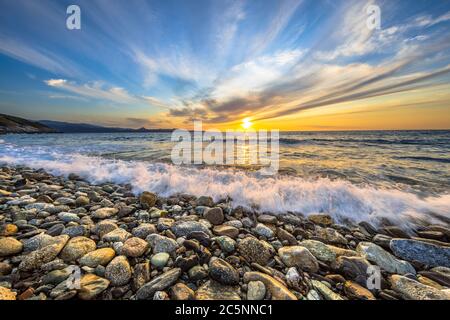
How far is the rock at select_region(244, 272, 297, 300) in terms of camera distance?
1.68m

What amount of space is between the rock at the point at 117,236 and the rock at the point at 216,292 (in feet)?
4.41

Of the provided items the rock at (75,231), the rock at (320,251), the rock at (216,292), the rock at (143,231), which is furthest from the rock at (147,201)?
the rock at (320,251)

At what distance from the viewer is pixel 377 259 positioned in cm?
228

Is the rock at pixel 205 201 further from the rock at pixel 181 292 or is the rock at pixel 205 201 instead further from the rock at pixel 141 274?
the rock at pixel 181 292

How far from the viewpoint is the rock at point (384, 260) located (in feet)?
7.12

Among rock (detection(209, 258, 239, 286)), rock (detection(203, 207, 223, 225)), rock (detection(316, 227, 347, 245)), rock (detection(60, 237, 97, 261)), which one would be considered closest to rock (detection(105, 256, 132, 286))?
rock (detection(60, 237, 97, 261))

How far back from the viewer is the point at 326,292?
176 centimetres

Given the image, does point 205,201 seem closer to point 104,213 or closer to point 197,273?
point 104,213

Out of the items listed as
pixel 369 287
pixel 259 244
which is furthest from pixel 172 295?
pixel 369 287

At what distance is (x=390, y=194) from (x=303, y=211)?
8.05 ft

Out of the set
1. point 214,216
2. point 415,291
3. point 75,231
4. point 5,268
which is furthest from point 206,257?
point 415,291
